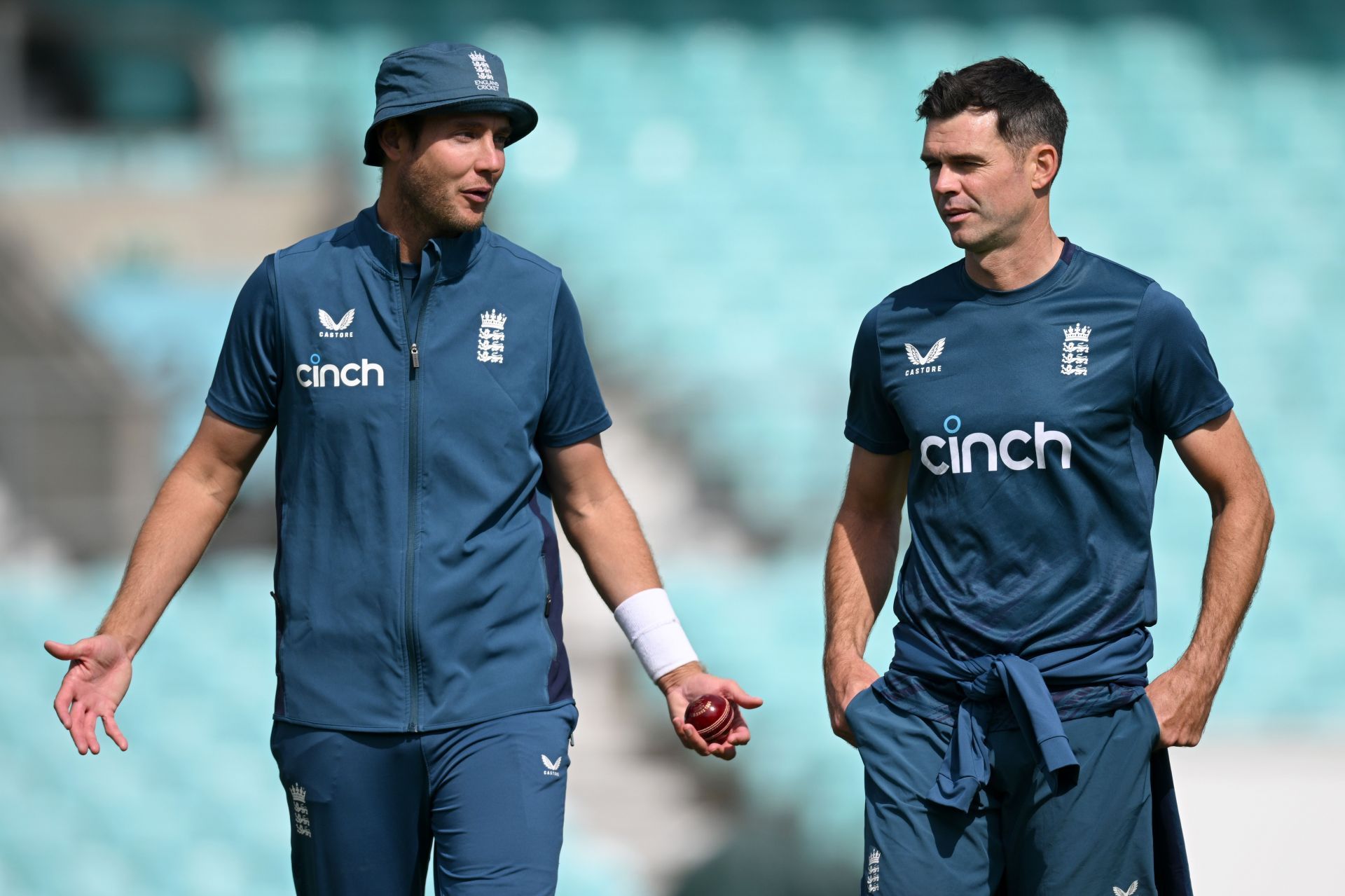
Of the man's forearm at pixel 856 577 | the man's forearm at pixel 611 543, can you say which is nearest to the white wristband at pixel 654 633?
the man's forearm at pixel 611 543

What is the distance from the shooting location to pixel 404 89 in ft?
10.4

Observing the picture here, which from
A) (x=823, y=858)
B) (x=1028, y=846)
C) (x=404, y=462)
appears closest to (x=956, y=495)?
(x=1028, y=846)

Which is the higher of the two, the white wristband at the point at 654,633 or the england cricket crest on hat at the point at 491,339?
the england cricket crest on hat at the point at 491,339

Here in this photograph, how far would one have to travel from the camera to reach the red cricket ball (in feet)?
10.4

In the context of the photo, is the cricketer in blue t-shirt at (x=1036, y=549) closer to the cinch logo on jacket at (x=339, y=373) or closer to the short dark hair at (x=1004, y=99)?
the short dark hair at (x=1004, y=99)

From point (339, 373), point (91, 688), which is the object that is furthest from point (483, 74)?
point (91, 688)

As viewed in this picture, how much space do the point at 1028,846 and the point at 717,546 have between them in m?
4.34

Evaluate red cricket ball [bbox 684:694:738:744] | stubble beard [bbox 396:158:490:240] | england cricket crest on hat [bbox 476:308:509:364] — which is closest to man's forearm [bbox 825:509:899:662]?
red cricket ball [bbox 684:694:738:744]

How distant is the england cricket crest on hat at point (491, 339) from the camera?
3213 mm

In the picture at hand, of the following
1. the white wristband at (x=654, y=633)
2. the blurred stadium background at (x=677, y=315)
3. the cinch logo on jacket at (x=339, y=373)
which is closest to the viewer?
the cinch logo on jacket at (x=339, y=373)

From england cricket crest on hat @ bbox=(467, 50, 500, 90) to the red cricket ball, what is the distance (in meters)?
1.23

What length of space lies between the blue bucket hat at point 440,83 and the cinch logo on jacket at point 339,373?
0.45 m

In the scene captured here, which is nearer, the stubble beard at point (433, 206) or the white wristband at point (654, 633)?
the stubble beard at point (433, 206)

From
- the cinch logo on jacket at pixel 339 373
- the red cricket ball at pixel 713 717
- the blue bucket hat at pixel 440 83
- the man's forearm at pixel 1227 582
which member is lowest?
the red cricket ball at pixel 713 717
